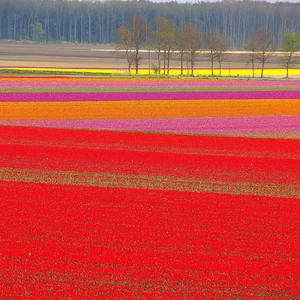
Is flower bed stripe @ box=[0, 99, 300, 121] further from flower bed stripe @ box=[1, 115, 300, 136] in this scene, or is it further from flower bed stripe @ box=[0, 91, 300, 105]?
flower bed stripe @ box=[0, 91, 300, 105]

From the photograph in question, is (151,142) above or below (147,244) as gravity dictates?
below

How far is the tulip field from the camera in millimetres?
11664

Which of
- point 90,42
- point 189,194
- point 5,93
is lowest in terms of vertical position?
point 90,42

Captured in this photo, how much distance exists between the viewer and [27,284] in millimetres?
11320

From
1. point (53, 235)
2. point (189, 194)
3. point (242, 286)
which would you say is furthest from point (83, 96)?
point (242, 286)

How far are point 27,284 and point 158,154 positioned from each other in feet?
47.0

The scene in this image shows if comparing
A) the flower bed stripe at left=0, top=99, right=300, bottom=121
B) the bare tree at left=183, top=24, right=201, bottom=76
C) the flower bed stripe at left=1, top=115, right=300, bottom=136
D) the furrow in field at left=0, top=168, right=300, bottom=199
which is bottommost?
the bare tree at left=183, top=24, right=201, bottom=76

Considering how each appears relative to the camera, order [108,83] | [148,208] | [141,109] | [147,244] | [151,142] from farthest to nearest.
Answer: [108,83]
[141,109]
[151,142]
[148,208]
[147,244]

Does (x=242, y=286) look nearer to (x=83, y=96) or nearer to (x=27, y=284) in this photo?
(x=27, y=284)

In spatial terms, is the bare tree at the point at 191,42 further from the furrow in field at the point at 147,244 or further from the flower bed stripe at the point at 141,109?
the furrow in field at the point at 147,244

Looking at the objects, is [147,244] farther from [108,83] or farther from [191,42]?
[191,42]

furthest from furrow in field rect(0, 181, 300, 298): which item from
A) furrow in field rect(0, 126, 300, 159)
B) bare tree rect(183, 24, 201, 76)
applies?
bare tree rect(183, 24, 201, 76)

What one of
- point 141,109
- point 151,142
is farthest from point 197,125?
point 141,109

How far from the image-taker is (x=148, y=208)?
54.3ft
